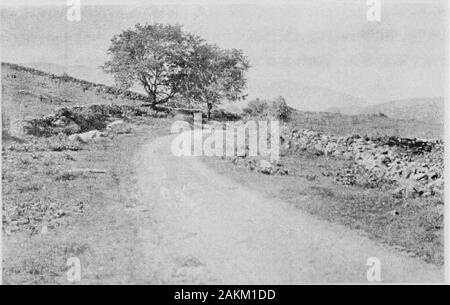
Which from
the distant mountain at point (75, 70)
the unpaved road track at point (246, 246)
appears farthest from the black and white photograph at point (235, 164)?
the distant mountain at point (75, 70)

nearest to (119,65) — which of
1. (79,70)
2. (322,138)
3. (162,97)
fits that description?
(162,97)

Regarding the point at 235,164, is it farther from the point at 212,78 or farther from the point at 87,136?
the point at 212,78

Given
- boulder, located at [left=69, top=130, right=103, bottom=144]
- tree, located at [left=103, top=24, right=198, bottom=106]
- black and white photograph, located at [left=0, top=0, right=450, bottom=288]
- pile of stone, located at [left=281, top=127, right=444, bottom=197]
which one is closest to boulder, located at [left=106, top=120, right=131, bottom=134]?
black and white photograph, located at [left=0, top=0, right=450, bottom=288]

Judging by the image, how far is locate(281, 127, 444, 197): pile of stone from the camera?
1716 cm

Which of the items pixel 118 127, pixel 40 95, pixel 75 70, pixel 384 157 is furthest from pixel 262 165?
pixel 40 95

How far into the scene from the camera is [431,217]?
14.5m

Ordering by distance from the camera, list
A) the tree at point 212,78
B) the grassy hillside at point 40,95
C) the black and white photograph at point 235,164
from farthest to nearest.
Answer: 1. the tree at point 212,78
2. the grassy hillside at point 40,95
3. the black and white photograph at point 235,164

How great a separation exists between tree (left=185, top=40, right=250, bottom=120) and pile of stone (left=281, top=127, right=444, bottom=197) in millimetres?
4135

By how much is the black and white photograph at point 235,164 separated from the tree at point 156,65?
344 mm

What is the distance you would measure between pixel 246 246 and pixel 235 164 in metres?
9.56

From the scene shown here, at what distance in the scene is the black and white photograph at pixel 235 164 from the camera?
11797 mm

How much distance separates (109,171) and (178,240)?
772 cm

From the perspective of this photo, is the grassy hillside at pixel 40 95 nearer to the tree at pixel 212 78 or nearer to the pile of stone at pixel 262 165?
the tree at pixel 212 78

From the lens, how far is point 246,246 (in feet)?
41.0
